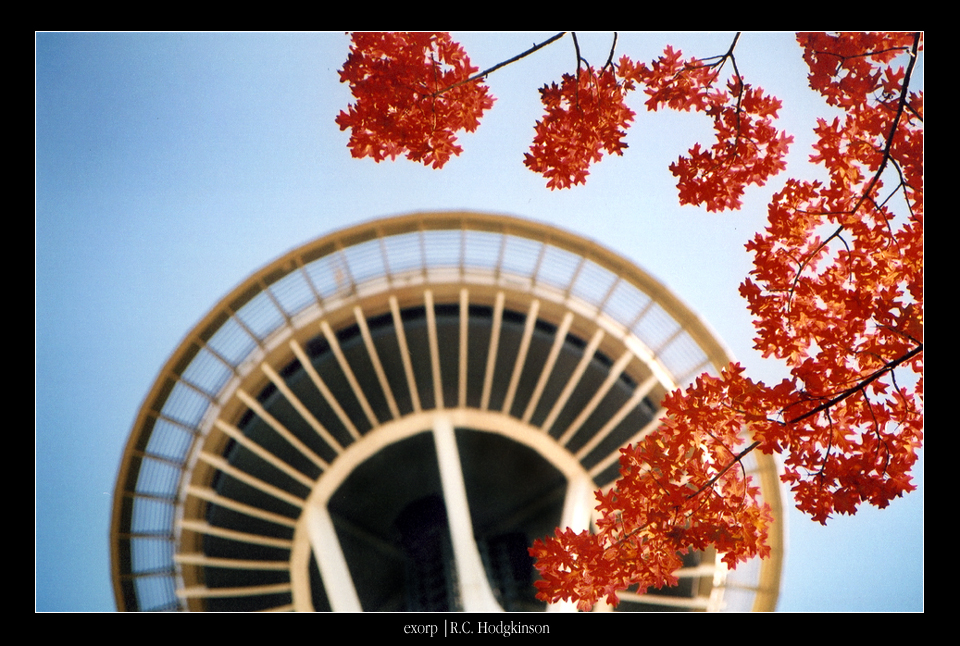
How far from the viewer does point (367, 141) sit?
3617 mm

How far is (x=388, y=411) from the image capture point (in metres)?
6.55

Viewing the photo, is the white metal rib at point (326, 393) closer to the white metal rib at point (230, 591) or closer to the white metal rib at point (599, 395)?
the white metal rib at point (230, 591)

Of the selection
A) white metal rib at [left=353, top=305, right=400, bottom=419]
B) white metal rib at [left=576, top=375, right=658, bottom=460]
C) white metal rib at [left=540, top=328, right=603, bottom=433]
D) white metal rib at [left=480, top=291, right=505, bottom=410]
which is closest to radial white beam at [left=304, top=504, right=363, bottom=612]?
white metal rib at [left=353, top=305, right=400, bottom=419]

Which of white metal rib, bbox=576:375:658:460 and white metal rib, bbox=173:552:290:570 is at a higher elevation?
white metal rib, bbox=576:375:658:460

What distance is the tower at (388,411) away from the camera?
18.9 feet

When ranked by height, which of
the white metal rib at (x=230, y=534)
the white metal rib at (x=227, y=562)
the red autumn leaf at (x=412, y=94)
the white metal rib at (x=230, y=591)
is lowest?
the white metal rib at (x=230, y=591)

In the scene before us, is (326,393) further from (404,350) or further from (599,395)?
(599,395)

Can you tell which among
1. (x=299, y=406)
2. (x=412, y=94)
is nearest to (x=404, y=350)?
(x=299, y=406)

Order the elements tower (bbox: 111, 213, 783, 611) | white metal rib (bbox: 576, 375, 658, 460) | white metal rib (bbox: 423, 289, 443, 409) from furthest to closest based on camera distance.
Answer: white metal rib (bbox: 423, 289, 443, 409), white metal rib (bbox: 576, 375, 658, 460), tower (bbox: 111, 213, 783, 611)

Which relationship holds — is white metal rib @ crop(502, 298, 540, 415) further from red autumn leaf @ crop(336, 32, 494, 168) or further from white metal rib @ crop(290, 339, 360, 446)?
red autumn leaf @ crop(336, 32, 494, 168)

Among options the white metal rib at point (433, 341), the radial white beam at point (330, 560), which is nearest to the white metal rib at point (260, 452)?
the radial white beam at point (330, 560)

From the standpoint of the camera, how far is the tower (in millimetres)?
5746
